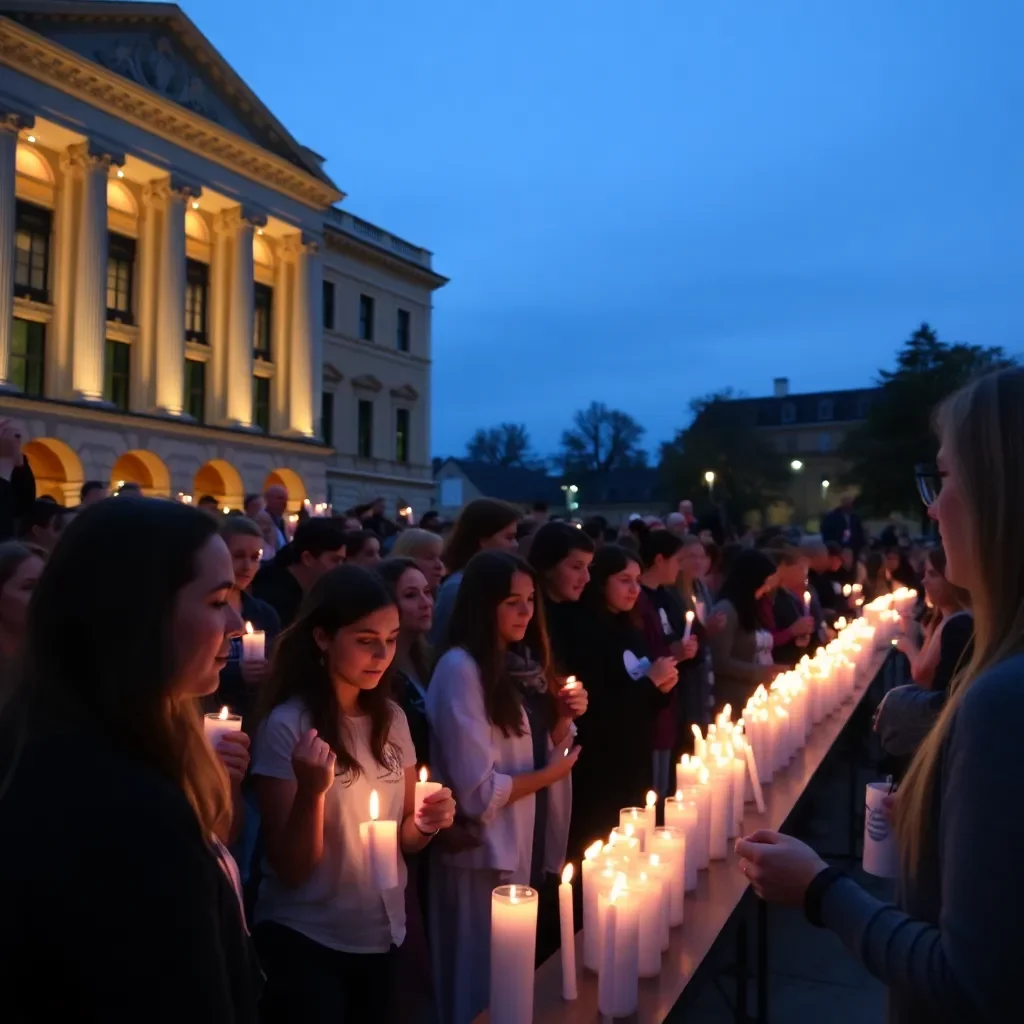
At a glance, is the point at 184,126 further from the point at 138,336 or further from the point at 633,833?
the point at 633,833

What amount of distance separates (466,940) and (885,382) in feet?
177

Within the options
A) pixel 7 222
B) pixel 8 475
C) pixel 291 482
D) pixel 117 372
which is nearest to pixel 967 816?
pixel 8 475

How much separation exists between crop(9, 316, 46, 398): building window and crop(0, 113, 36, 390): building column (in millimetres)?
2762

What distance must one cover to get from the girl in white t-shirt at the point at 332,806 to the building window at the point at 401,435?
43.5 m

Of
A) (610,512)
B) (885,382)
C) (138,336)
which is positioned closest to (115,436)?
(138,336)

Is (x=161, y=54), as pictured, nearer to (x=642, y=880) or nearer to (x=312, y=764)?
(x=312, y=764)

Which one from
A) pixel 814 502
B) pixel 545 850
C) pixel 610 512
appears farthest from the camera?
pixel 610 512

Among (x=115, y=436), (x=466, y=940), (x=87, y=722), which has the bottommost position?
(x=466, y=940)

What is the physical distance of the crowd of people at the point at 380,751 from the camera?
4.67 ft

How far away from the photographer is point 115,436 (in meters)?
29.5

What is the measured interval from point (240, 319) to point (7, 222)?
31.6 ft

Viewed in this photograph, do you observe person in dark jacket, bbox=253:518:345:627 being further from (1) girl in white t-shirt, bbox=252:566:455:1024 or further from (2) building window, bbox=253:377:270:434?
(2) building window, bbox=253:377:270:434

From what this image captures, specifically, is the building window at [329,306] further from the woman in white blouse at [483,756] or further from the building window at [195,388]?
the woman in white blouse at [483,756]

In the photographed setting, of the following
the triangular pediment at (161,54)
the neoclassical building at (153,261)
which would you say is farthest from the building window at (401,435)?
the triangular pediment at (161,54)
